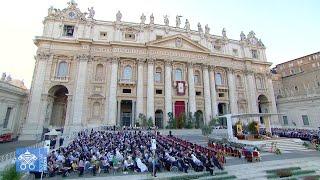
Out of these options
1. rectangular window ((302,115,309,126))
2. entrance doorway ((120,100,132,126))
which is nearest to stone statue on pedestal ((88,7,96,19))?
entrance doorway ((120,100,132,126))

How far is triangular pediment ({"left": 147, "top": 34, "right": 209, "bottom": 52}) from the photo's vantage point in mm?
36656

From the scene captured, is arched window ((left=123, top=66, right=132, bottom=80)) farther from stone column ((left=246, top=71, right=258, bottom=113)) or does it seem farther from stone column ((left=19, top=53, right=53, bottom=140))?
stone column ((left=246, top=71, right=258, bottom=113))

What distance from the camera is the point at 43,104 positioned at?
3092 centimetres

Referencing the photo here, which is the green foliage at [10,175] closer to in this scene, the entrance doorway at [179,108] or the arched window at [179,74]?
the entrance doorway at [179,108]

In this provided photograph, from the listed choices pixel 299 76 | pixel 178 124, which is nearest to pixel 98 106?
pixel 178 124

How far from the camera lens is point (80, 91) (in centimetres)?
3183

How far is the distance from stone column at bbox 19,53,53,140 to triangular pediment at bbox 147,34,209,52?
1751cm

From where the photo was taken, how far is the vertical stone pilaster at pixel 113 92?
31.8 meters

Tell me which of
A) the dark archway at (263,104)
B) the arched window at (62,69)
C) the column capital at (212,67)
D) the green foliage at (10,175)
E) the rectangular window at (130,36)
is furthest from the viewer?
the dark archway at (263,104)

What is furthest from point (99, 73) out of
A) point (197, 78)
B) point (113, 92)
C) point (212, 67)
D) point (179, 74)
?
point (212, 67)

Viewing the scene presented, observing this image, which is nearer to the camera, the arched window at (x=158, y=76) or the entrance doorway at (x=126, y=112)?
the entrance doorway at (x=126, y=112)

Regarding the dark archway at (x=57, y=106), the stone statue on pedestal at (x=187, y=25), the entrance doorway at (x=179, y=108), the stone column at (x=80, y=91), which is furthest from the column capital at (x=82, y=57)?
the stone statue on pedestal at (x=187, y=25)

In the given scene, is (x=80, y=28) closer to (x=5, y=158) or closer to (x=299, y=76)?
(x=5, y=158)

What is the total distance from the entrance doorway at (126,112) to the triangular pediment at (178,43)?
1125 centimetres
